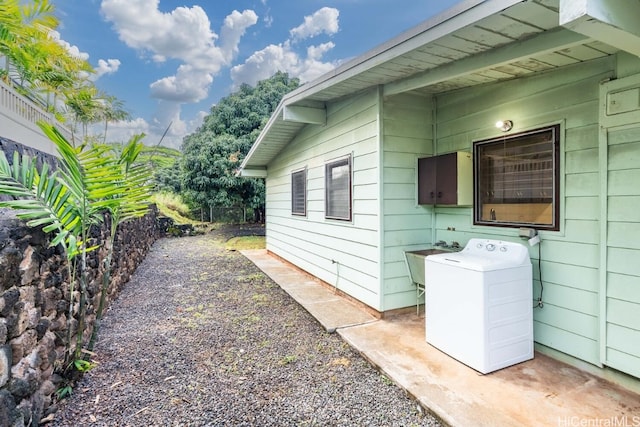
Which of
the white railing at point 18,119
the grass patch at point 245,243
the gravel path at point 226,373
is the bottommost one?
the grass patch at point 245,243

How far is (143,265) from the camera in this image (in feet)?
23.0

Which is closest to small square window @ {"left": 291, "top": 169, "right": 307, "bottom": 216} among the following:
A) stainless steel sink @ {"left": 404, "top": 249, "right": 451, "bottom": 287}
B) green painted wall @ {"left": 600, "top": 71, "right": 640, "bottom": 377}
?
stainless steel sink @ {"left": 404, "top": 249, "right": 451, "bottom": 287}

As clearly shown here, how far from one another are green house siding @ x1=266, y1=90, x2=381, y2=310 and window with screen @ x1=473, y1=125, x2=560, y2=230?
3.78ft

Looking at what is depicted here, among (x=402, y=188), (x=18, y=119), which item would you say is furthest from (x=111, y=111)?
(x=402, y=188)

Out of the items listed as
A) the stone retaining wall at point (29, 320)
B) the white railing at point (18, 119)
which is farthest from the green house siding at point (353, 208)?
the white railing at point (18, 119)

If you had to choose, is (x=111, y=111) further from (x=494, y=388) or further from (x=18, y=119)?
(x=494, y=388)

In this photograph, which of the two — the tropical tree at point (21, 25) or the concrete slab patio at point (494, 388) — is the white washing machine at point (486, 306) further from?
the tropical tree at point (21, 25)

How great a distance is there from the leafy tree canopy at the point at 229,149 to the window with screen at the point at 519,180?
10899 millimetres

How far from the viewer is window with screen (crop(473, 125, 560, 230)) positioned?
2.74m

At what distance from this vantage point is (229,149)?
13.2 meters

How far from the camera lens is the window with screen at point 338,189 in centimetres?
443

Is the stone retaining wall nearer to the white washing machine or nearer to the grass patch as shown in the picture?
the white washing machine

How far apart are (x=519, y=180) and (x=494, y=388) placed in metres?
1.91

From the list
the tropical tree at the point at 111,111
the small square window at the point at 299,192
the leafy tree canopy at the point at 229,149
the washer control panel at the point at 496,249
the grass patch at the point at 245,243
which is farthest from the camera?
the leafy tree canopy at the point at 229,149
